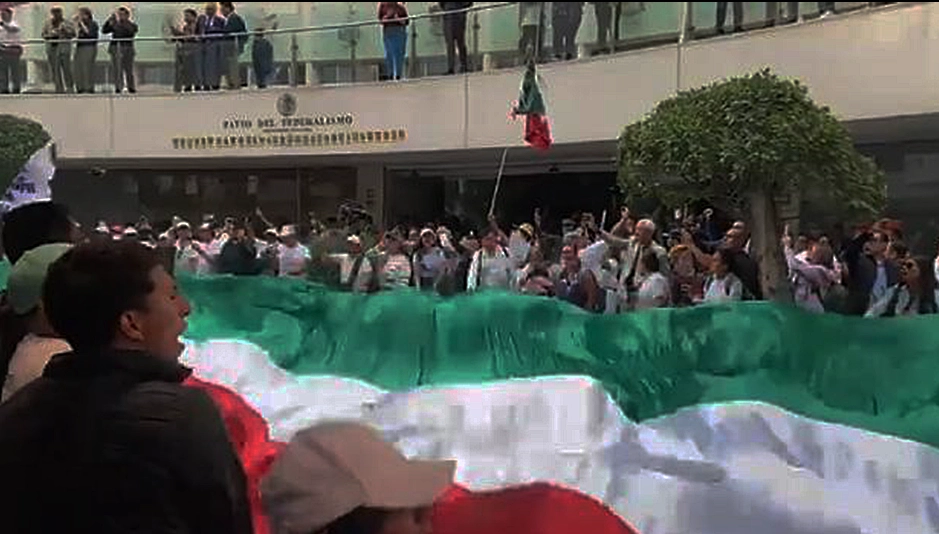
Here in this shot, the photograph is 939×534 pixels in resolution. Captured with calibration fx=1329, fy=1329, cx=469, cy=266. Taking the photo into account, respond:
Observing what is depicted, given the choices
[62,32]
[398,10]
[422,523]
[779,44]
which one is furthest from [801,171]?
[62,32]

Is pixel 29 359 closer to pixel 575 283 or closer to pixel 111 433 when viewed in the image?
pixel 111 433

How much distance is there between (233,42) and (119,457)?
67.7 ft

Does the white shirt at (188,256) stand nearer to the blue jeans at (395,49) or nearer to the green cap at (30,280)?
the blue jeans at (395,49)

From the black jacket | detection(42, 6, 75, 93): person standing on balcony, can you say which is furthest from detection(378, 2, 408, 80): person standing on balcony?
the black jacket

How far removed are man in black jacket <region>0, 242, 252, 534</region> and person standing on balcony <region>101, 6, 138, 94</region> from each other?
68.7 feet

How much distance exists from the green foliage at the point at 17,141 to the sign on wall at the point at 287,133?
3636 millimetres

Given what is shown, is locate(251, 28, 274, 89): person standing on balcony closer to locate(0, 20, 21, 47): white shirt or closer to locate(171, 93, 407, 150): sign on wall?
locate(171, 93, 407, 150): sign on wall

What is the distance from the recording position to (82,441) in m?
2.14

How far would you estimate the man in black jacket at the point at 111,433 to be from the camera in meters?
2.10

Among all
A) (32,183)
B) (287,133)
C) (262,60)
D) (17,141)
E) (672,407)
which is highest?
(262,60)

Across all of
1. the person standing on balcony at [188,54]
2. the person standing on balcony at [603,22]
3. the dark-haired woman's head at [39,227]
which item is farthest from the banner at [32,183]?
the person standing on balcony at [188,54]

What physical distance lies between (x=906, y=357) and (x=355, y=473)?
2.63 meters

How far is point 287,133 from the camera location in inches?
901

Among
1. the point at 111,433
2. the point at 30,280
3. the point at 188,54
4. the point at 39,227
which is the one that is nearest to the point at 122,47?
the point at 188,54
